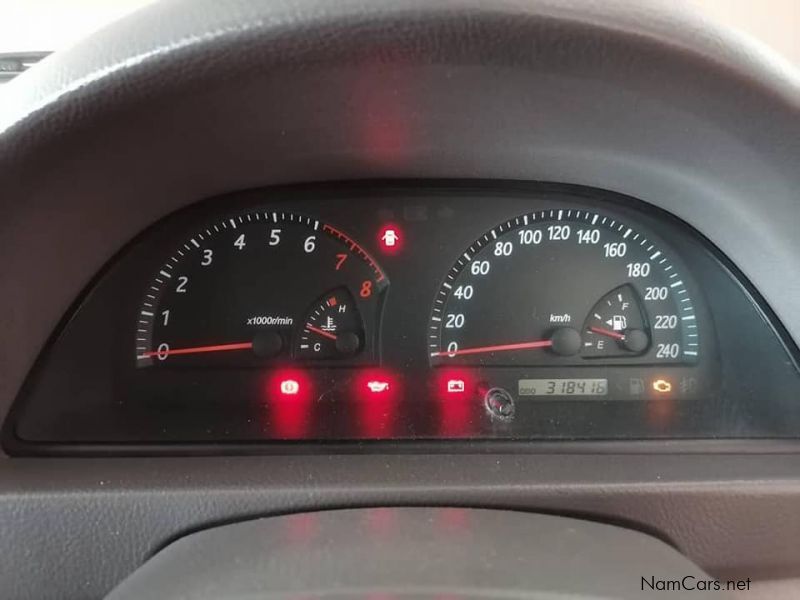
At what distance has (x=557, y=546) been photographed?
120 centimetres

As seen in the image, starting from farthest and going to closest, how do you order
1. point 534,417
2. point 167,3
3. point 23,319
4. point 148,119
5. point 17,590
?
1. point 534,417
2. point 23,319
3. point 17,590
4. point 148,119
5. point 167,3

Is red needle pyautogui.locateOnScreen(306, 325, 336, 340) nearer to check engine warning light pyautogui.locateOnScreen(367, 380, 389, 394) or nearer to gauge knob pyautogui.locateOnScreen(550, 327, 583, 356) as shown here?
check engine warning light pyautogui.locateOnScreen(367, 380, 389, 394)

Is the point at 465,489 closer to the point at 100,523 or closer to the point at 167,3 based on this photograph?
the point at 100,523

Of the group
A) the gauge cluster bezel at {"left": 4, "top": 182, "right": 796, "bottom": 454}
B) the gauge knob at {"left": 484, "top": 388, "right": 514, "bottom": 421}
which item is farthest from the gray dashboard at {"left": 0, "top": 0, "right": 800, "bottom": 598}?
the gauge knob at {"left": 484, "top": 388, "right": 514, "bottom": 421}

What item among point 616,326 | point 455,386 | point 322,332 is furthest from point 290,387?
point 616,326

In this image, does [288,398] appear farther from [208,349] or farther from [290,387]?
[208,349]

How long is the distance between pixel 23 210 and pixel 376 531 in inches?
27.3

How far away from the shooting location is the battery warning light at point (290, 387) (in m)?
1.70

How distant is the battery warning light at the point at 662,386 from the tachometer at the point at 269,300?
1.88 ft

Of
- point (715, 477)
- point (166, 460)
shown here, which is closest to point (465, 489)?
point (715, 477)

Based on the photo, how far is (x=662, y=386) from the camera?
1.73m

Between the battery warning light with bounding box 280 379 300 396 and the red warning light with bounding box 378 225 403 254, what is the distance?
1.06 feet

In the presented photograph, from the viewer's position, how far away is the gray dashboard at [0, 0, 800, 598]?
1.04 metres

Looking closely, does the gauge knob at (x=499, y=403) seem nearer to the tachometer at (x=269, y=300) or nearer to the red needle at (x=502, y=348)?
the red needle at (x=502, y=348)
